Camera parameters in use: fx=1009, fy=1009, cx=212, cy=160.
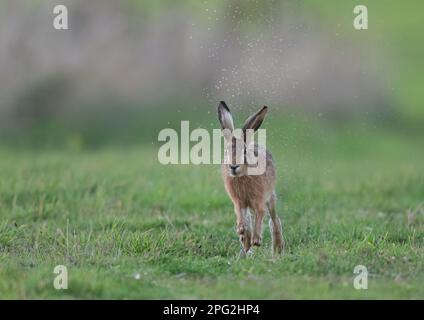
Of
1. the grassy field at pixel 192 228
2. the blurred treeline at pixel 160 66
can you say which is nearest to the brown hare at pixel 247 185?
the grassy field at pixel 192 228

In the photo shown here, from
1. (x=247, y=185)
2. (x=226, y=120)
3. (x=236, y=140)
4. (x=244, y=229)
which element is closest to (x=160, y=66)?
(x=247, y=185)

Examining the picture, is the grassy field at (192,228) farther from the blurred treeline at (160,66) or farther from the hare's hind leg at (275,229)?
the blurred treeline at (160,66)

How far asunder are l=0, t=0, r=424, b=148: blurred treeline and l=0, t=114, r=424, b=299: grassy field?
215 cm

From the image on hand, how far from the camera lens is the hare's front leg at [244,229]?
9891 millimetres

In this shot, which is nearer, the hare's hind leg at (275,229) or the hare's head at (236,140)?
the hare's head at (236,140)

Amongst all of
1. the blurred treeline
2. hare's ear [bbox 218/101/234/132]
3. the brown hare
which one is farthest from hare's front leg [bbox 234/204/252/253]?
the blurred treeline

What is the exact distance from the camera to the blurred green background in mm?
9172

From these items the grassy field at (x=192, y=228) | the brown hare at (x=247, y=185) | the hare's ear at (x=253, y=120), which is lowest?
the grassy field at (x=192, y=228)

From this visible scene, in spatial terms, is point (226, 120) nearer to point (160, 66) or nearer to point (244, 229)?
point (244, 229)

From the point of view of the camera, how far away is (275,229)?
33.9 ft

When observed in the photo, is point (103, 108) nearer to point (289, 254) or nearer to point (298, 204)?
point (298, 204)

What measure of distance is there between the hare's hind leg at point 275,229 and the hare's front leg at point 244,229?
32 cm

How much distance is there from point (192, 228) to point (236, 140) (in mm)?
2006
